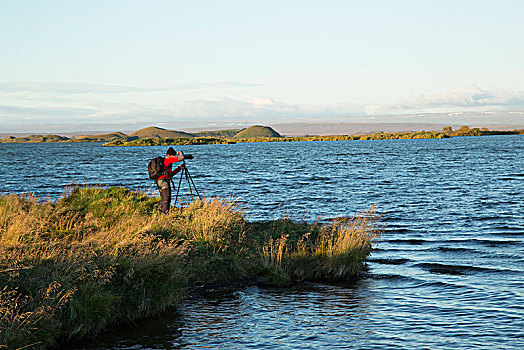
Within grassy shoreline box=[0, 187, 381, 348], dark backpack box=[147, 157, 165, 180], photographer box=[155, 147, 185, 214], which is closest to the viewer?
grassy shoreline box=[0, 187, 381, 348]

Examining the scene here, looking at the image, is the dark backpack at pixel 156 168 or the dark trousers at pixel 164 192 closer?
the dark backpack at pixel 156 168

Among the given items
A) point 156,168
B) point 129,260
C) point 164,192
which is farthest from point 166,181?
point 129,260

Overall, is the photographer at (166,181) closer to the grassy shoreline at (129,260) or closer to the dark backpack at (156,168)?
the dark backpack at (156,168)

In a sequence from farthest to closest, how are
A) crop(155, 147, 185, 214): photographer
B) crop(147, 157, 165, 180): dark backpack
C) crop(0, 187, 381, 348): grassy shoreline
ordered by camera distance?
crop(155, 147, 185, 214): photographer, crop(147, 157, 165, 180): dark backpack, crop(0, 187, 381, 348): grassy shoreline

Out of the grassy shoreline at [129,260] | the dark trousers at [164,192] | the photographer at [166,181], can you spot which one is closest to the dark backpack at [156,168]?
the photographer at [166,181]

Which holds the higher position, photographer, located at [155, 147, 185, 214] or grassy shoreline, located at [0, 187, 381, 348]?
photographer, located at [155, 147, 185, 214]

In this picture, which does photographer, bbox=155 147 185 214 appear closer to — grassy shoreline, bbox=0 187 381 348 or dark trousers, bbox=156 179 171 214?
dark trousers, bbox=156 179 171 214

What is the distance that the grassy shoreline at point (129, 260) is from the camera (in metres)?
9.23

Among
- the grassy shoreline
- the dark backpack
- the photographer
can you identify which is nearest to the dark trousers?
the photographer

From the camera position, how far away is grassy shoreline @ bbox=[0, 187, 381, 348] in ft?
30.3

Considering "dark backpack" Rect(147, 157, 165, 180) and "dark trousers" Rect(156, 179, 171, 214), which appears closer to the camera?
"dark backpack" Rect(147, 157, 165, 180)

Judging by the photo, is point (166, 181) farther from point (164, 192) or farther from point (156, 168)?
point (156, 168)

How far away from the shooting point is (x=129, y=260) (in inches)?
432

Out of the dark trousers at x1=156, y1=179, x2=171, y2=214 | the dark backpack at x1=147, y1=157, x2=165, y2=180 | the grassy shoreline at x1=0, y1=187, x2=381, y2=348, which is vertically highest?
the dark backpack at x1=147, y1=157, x2=165, y2=180
